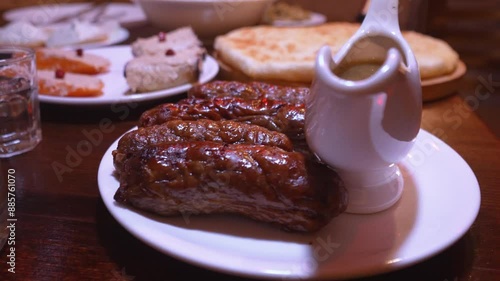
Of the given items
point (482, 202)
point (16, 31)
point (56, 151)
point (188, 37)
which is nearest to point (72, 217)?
point (56, 151)

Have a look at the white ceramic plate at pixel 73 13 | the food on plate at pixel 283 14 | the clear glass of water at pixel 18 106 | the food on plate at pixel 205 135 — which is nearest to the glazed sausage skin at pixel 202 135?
the food on plate at pixel 205 135

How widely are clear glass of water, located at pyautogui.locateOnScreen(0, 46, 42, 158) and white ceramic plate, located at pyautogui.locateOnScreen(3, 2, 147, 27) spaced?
2.17 m

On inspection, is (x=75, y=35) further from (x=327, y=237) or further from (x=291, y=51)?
(x=327, y=237)

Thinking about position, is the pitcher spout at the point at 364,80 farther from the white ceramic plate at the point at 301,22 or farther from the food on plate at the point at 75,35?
the white ceramic plate at the point at 301,22

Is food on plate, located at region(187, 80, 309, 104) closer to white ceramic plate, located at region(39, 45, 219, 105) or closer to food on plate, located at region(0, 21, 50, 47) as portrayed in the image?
white ceramic plate, located at region(39, 45, 219, 105)

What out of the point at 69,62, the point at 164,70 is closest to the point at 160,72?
the point at 164,70

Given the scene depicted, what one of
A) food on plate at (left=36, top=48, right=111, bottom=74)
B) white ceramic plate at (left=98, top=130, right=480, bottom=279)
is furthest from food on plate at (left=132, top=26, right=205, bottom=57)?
white ceramic plate at (left=98, top=130, right=480, bottom=279)

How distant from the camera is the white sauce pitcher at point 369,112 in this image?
932 mm

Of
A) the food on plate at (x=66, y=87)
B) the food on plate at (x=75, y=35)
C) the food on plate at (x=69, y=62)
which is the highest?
the food on plate at (x=66, y=87)

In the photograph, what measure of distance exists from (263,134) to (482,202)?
2.31 feet

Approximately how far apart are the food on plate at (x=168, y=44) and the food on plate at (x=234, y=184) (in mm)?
1462

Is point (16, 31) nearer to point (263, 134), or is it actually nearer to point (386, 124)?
point (263, 134)

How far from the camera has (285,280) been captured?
887 mm

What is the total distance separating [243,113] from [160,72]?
892 millimetres
